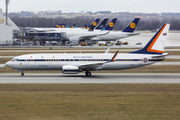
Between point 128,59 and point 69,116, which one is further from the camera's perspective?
point 128,59

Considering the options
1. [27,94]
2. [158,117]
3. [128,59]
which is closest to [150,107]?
[158,117]

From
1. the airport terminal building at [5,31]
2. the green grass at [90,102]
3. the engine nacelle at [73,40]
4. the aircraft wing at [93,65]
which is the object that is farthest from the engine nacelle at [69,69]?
the airport terminal building at [5,31]

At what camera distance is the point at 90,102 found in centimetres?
2689

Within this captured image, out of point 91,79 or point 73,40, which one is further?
point 73,40

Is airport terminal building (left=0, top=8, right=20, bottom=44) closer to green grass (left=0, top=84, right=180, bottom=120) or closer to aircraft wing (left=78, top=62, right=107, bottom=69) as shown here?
aircraft wing (left=78, top=62, right=107, bottom=69)

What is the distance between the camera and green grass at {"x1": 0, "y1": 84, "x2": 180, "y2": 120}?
896 inches

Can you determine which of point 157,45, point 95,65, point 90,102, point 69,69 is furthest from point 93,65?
point 90,102

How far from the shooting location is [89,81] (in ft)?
126

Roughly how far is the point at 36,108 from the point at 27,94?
5.83 metres

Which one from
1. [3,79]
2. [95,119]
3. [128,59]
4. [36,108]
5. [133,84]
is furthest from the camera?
[128,59]

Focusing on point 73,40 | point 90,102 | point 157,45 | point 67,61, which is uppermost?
point 73,40

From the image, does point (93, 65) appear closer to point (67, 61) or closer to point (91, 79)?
point (91, 79)

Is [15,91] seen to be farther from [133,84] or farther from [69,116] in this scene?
[133,84]

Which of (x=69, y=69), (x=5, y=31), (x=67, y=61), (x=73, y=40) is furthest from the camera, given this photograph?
(x=73, y=40)
